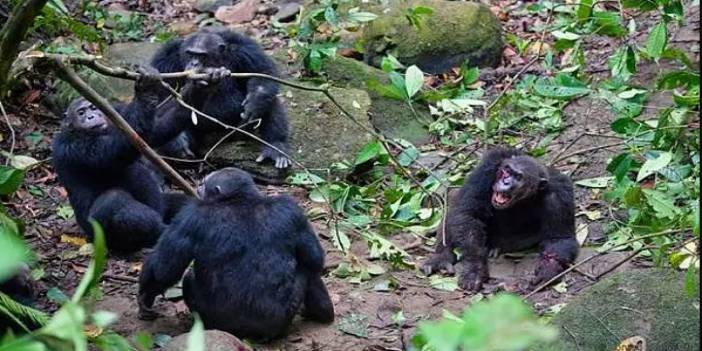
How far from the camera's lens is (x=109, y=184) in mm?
7434

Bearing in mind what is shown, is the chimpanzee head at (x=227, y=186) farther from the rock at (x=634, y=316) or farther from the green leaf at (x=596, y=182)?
the green leaf at (x=596, y=182)

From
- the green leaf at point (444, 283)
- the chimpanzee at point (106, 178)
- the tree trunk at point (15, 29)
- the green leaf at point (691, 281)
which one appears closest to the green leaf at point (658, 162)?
the green leaf at point (691, 281)

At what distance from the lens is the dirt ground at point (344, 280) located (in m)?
6.39

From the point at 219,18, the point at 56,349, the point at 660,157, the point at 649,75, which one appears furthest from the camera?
the point at 219,18

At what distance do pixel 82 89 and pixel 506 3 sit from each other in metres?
9.09

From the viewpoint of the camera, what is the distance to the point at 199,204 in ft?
19.7

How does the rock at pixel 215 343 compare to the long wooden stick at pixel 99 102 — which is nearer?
the long wooden stick at pixel 99 102

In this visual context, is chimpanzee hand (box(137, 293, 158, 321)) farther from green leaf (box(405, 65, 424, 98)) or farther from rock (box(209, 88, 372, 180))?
rock (box(209, 88, 372, 180))

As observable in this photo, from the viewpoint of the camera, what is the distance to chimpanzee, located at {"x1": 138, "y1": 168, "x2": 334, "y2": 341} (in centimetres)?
583

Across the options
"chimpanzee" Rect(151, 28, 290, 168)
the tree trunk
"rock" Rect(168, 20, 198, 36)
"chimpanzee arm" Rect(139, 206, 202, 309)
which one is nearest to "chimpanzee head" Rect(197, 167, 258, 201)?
"chimpanzee arm" Rect(139, 206, 202, 309)

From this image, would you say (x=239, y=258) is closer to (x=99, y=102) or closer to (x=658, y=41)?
(x=99, y=102)

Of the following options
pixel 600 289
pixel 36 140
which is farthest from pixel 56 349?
pixel 36 140

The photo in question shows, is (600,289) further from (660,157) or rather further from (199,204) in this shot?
(199,204)

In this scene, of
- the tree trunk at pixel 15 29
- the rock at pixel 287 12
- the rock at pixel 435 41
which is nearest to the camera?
the tree trunk at pixel 15 29
